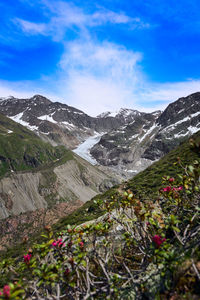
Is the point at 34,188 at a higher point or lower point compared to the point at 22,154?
lower

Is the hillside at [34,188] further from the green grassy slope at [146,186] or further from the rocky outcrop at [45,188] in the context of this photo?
the green grassy slope at [146,186]

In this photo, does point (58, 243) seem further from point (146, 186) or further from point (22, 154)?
point (22, 154)

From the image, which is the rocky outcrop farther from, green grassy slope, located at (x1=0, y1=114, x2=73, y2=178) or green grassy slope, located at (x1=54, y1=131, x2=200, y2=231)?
green grassy slope, located at (x1=54, y1=131, x2=200, y2=231)

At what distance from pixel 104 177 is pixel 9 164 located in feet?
274

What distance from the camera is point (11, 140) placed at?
182 m

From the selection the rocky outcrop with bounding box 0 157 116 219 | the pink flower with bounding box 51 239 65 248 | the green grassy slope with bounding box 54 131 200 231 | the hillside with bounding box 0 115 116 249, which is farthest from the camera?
the rocky outcrop with bounding box 0 157 116 219

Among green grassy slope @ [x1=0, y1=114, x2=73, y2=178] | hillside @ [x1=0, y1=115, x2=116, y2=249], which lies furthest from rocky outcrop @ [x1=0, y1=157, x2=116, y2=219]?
green grassy slope @ [x1=0, y1=114, x2=73, y2=178]

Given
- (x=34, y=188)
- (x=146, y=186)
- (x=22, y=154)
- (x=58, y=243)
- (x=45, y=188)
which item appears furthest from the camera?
(x=22, y=154)

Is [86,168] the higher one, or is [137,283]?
[137,283]

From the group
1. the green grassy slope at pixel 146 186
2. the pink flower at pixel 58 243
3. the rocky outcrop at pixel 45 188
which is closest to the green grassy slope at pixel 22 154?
the rocky outcrop at pixel 45 188

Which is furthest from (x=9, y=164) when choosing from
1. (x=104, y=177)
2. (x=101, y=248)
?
(x=101, y=248)

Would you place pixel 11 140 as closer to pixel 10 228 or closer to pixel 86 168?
pixel 86 168

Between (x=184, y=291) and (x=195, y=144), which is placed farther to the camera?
(x=195, y=144)

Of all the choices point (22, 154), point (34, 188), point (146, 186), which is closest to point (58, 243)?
point (146, 186)
